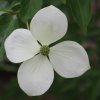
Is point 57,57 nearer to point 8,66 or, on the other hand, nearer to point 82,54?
point 82,54

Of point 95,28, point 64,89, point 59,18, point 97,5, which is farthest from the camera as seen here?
point 97,5

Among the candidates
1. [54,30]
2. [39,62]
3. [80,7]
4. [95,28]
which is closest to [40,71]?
[39,62]

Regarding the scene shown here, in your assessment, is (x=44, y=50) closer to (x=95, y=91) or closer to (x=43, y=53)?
(x=43, y=53)

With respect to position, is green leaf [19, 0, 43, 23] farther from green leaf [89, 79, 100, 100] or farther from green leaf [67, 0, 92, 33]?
green leaf [89, 79, 100, 100]

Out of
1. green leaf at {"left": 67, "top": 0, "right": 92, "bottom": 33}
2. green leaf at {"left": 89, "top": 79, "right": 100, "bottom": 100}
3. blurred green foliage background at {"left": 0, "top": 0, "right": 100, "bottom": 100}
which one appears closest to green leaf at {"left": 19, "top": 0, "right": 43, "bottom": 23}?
blurred green foliage background at {"left": 0, "top": 0, "right": 100, "bottom": 100}

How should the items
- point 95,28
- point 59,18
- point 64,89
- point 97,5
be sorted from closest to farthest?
point 59,18 < point 95,28 < point 64,89 < point 97,5

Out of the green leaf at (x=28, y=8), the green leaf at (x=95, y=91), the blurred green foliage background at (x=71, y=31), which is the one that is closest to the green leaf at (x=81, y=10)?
the blurred green foliage background at (x=71, y=31)

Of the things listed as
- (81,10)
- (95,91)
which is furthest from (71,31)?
(81,10)
